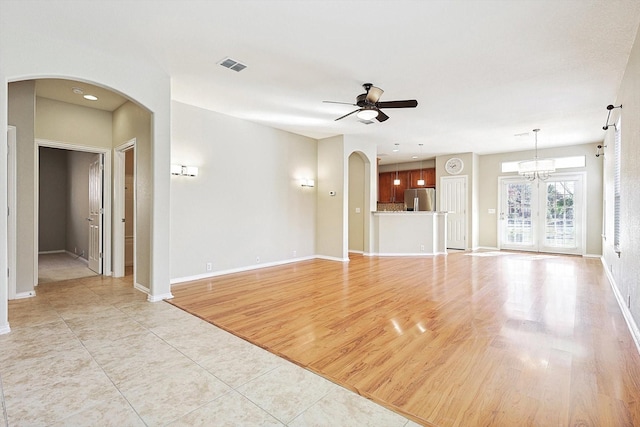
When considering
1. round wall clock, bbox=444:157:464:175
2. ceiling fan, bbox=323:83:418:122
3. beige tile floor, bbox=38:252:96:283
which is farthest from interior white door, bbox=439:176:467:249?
beige tile floor, bbox=38:252:96:283

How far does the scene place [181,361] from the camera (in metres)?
2.43

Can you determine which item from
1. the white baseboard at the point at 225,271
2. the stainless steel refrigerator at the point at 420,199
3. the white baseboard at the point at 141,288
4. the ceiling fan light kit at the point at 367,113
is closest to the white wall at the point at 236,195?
the white baseboard at the point at 225,271

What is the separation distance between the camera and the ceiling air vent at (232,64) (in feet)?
11.9

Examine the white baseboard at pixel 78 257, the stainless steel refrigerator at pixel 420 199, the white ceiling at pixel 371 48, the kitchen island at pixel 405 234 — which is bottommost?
the white baseboard at pixel 78 257

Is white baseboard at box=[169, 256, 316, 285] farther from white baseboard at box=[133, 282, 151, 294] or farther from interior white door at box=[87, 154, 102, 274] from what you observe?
interior white door at box=[87, 154, 102, 274]

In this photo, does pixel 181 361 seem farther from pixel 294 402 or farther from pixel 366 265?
pixel 366 265

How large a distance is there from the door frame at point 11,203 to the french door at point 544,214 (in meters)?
10.5

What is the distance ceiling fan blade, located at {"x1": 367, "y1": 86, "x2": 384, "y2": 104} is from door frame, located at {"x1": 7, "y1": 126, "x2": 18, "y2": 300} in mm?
4553

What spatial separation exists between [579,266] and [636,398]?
5.62 meters

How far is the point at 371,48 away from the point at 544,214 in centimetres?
778

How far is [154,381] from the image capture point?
2143 millimetres

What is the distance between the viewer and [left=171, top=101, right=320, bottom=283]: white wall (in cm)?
509

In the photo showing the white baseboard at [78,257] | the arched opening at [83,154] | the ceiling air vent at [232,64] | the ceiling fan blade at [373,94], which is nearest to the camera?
the ceiling air vent at [232,64]

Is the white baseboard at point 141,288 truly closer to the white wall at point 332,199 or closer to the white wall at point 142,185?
the white wall at point 142,185
